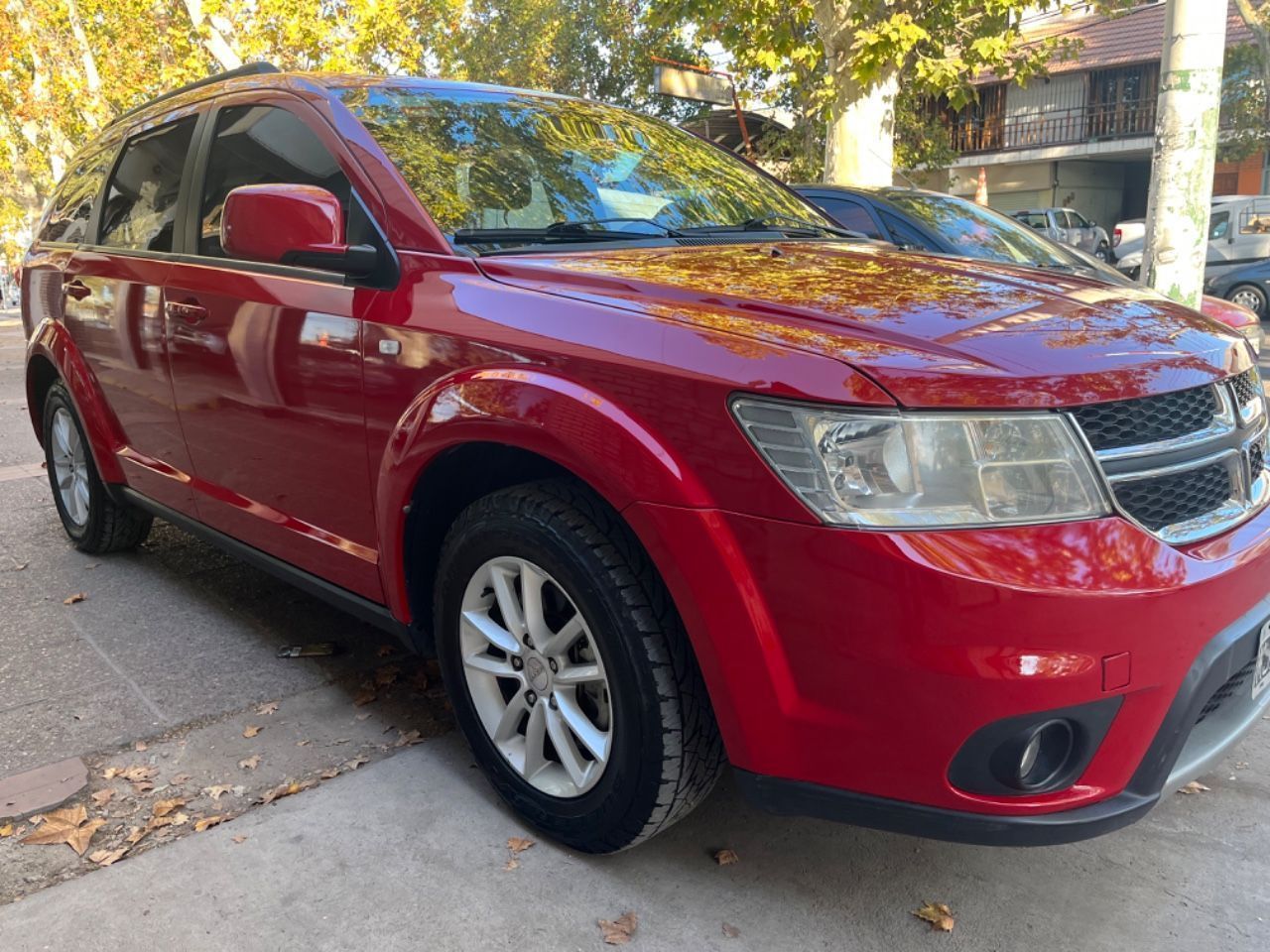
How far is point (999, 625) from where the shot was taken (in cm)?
174

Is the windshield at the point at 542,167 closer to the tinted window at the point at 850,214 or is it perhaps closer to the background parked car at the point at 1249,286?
the tinted window at the point at 850,214

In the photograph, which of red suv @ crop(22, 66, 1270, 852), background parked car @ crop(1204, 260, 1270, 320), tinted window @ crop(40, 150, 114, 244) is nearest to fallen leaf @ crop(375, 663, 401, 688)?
red suv @ crop(22, 66, 1270, 852)

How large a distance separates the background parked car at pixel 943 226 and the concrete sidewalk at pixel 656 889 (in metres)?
3.92

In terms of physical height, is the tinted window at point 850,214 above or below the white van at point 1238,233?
above

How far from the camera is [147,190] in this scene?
152 inches

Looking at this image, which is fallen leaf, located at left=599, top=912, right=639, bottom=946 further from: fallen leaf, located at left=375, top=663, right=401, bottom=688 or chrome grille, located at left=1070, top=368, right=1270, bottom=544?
fallen leaf, located at left=375, top=663, right=401, bottom=688

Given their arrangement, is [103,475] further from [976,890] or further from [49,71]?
[49,71]

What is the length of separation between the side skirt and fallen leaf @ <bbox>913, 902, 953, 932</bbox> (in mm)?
1364

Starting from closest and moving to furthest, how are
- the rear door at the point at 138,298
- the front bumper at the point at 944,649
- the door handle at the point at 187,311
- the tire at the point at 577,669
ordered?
the front bumper at the point at 944,649
the tire at the point at 577,669
the door handle at the point at 187,311
the rear door at the point at 138,298

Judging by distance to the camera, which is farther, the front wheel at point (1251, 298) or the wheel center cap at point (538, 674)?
the front wheel at point (1251, 298)

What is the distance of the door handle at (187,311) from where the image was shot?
327cm

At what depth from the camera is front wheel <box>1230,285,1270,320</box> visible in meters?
16.7

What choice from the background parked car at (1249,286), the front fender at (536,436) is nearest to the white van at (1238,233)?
the background parked car at (1249,286)

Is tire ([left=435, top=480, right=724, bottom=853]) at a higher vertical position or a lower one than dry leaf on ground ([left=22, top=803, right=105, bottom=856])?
higher
